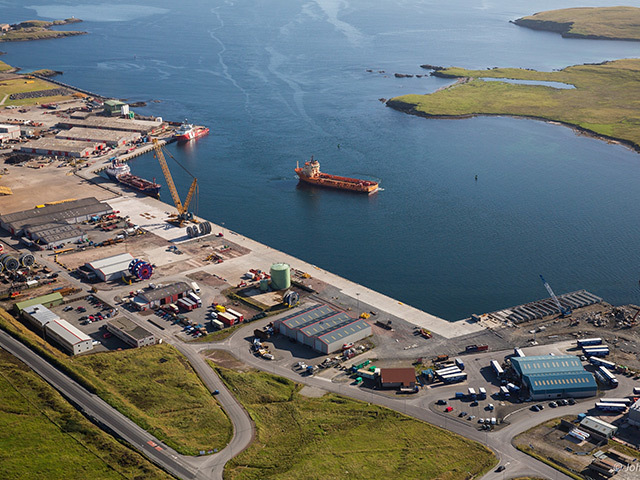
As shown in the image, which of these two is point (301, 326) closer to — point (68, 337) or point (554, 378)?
point (68, 337)

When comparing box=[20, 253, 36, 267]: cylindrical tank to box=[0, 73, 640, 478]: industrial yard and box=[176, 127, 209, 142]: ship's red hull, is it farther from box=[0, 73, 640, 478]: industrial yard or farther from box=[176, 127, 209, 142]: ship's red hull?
box=[176, 127, 209, 142]: ship's red hull

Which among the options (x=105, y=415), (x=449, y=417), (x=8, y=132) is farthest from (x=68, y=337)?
(x=8, y=132)

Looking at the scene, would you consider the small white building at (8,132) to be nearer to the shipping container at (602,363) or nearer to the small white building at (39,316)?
the small white building at (39,316)

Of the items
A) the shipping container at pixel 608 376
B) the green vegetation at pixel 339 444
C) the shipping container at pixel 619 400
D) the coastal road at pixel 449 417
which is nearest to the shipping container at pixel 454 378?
the coastal road at pixel 449 417

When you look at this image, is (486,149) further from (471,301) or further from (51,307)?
(51,307)

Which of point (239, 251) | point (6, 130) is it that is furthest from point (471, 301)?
point (6, 130)

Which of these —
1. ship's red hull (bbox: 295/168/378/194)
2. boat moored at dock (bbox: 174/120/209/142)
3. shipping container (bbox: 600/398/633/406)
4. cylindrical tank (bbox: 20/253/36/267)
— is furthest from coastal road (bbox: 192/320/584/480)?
boat moored at dock (bbox: 174/120/209/142)
